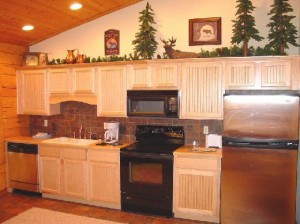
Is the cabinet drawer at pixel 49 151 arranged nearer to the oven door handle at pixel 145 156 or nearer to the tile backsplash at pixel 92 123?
the tile backsplash at pixel 92 123

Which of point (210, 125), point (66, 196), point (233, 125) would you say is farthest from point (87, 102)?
point (233, 125)

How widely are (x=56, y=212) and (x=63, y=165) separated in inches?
27.0

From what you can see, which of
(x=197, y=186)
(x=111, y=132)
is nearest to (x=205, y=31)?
(x=111, y=132)

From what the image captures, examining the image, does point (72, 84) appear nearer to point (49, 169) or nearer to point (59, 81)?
point (59, 81)

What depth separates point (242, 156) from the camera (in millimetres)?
3195

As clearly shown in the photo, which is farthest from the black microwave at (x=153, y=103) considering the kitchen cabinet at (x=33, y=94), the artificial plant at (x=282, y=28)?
the kitchen cabinet at (x=33, y=94)

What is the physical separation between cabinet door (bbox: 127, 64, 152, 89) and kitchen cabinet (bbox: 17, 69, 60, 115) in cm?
155

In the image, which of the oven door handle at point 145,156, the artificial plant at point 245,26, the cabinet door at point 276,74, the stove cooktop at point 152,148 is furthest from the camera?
the stove cooktop at point 152,148

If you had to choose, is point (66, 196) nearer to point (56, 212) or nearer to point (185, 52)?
point (56, 212)

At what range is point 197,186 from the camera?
11.6ft

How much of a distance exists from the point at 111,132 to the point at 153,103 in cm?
88

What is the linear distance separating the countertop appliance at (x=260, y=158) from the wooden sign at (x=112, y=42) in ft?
6.92

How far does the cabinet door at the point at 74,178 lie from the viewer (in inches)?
162

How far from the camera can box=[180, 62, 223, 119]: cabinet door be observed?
3609mm
